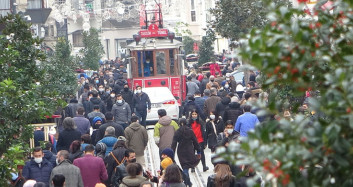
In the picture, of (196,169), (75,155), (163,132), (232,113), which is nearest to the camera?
(75,155)

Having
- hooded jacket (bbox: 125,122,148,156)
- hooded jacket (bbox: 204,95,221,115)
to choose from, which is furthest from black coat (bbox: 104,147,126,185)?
hooded jacket (bbox: 204,95,221,115)

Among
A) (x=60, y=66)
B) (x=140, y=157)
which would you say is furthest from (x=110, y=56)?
(x=140, y=157)

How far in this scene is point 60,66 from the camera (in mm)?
29156

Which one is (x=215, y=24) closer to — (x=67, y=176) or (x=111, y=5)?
(x=67, y=176)

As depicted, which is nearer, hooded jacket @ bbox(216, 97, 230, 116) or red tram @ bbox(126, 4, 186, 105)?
hooded jacket @ bbox(216, 97, 230, 116)

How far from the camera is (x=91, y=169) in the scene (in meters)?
12.5

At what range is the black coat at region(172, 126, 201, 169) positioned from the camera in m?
16.0

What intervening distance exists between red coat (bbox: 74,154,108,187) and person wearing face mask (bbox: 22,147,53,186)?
420 mm

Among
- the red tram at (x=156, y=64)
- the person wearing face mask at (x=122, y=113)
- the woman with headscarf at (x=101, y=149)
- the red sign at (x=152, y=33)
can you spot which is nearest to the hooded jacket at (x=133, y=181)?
the woman with headscarf at (x=101, y=149)

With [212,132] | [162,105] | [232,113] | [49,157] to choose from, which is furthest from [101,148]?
[162,105]

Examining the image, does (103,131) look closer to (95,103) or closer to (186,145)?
(186,145)

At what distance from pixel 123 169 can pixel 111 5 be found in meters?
78.2

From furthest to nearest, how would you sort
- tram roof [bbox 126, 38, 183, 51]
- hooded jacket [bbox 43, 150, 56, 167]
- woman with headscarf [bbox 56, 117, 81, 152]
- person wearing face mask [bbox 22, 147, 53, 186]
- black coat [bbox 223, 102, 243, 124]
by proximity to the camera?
tram roof [bbox 126, 38, 183, 51]
black coat [bbox 223, 102, 243, 124]
woman with headscarf [bbox 56, 117, 81, 152]
hooded jacket [bbox 43, 150, 56, 167]
person wearing face mask [bbox 22, 147, 53, 186]

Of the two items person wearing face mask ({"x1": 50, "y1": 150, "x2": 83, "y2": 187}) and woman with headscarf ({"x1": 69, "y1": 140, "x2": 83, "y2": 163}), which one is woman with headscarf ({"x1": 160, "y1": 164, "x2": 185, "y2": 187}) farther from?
woman with headscarf ({"x1": 69, "y1": 140, "x2": 83, "y2": 163})
